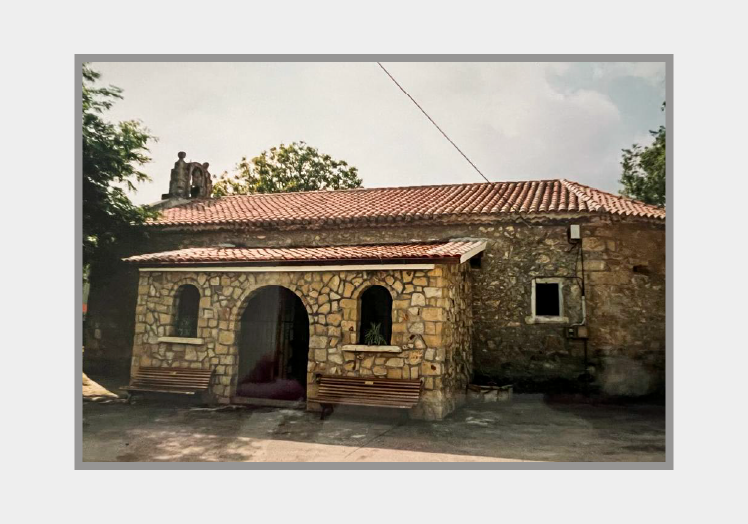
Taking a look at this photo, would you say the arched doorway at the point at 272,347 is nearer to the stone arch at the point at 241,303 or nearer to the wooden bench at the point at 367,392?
the stone arch at the point at 241,303

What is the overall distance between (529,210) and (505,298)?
1655 mm

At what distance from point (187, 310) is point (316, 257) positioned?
2594 millimetres

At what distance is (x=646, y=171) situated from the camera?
5352 millimetres

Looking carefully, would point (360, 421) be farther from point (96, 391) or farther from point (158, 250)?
point (158, 250)

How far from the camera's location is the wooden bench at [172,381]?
7504 millimetres

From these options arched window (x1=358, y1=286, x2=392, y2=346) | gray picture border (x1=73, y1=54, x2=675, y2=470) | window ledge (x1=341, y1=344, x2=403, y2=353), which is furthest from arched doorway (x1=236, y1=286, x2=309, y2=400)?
gray picture border (x1=73, y1=54, x2=675, y2=470)

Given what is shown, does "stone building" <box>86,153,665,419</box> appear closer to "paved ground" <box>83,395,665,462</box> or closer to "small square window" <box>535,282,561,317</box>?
"small square window" <box>535,282,561,317</box>

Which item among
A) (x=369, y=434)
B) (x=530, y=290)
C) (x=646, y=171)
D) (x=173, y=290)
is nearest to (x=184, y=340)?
(x=173, y=290)

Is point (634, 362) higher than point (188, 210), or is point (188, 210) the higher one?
point (188, 210)

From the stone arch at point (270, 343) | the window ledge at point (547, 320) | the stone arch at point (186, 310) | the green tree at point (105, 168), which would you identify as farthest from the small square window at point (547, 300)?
the green tree at point (105, 168)

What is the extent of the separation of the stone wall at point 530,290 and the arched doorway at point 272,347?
2094mm

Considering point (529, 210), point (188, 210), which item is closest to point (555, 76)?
point (529, 210)

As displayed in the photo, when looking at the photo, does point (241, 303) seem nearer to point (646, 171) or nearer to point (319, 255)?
point (319, 255)

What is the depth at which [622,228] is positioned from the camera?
27.1ft
